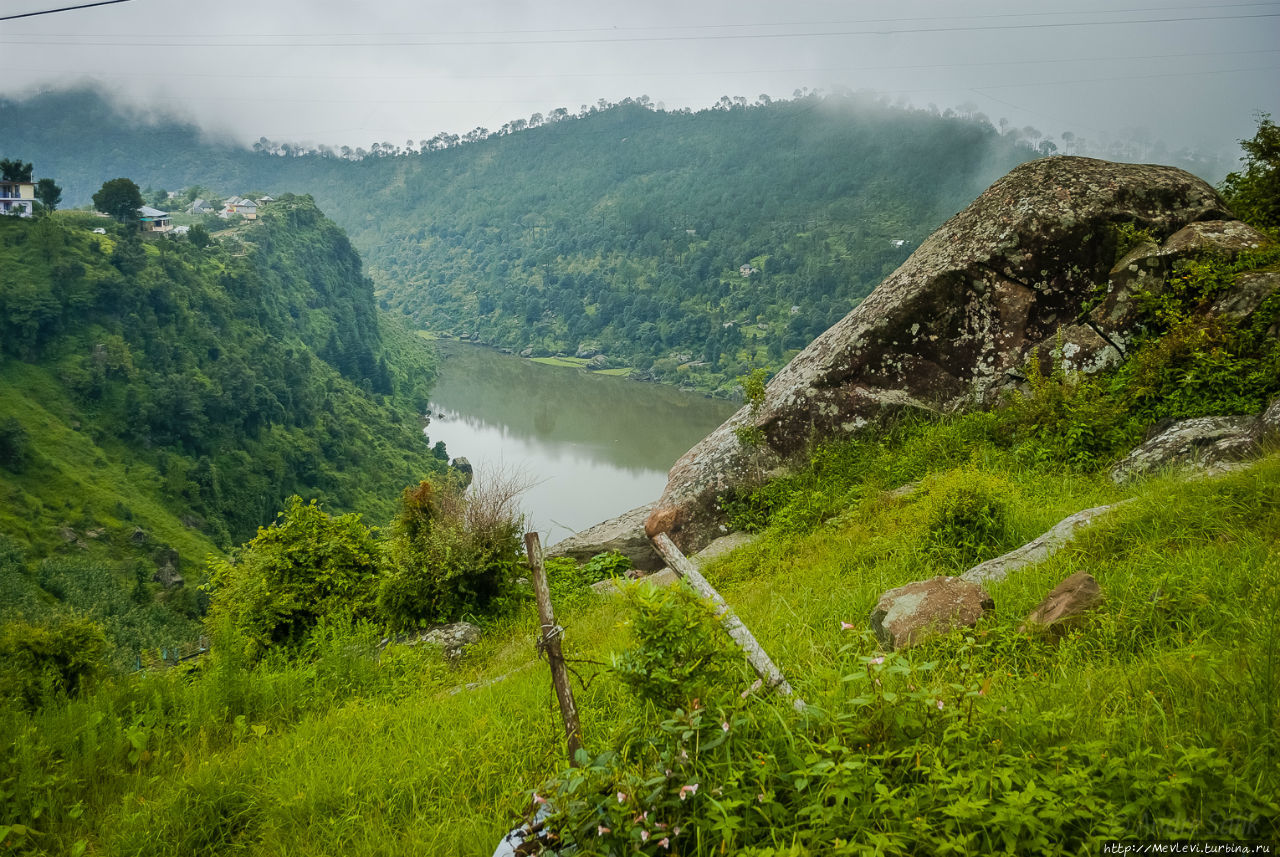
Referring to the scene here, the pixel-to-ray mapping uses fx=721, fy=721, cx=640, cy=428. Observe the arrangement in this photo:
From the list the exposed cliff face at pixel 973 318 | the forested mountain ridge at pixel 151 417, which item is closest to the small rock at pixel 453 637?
the exposed cliff face at pixel 973 318

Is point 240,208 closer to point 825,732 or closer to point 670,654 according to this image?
point 670,654

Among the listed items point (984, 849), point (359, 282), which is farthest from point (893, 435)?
point (359, 282)

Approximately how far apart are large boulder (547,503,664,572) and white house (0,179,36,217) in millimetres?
76289

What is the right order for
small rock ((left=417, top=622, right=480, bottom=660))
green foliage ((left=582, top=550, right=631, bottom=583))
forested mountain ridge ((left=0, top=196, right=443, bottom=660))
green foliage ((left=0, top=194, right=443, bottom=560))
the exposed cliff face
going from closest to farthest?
small rock ((left=417, top=622, right=480, bottom=660)) → the exposed cliff face → green foliage ((left=582, top=550, right=631, bottom=583)) → forested mountain ridge ((left=0, top=196, right=443, bottom=660)) → green foliage ((left=0, top=194, right=443, bottom=560))

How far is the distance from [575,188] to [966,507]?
158 m

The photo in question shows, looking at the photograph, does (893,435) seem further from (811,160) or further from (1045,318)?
(811,160)

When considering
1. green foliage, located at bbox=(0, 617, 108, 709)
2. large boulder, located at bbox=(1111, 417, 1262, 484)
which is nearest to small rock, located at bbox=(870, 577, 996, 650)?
large boulder, located at bbox=(1111, 417, 1262, 484)

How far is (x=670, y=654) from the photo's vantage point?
2.68 meters

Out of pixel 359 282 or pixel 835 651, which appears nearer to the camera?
pixel 835 651

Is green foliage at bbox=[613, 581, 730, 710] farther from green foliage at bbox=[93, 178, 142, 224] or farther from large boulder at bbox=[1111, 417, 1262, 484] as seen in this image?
green foliage at bbox=[93, 178, 142, 224]

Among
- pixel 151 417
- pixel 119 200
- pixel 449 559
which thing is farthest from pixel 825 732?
pixel 119 200

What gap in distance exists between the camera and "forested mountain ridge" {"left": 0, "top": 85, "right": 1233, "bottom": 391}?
96750 mm

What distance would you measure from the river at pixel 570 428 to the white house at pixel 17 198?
3896cm

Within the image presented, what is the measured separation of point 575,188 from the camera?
154125mm
